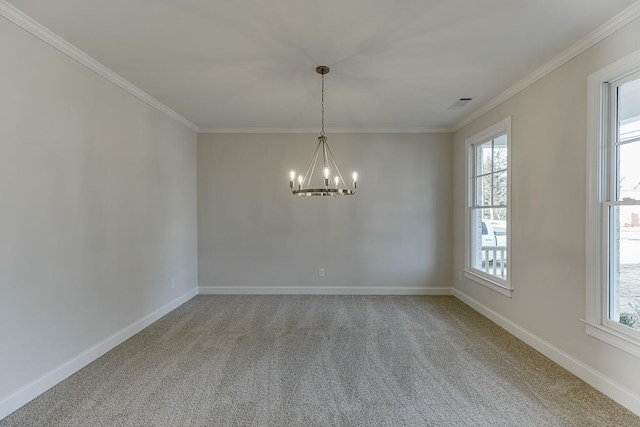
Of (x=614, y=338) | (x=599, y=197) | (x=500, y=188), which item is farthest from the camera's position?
(x=500, y=188)

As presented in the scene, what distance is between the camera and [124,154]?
343 centimetres

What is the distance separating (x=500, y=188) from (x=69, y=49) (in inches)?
180

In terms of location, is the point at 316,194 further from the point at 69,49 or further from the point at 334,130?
the point at 69,49

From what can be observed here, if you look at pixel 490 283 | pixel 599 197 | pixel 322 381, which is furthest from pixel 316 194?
pixel 490 283

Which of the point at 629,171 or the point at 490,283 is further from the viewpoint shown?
the point at 490,283

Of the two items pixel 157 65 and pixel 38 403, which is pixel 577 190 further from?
pixel 38 403

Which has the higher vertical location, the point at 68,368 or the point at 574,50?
the point at 574,50

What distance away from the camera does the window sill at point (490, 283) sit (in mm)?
3678

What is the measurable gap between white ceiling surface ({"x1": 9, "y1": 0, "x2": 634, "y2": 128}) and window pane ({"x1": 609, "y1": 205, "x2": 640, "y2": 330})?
1.41 meters

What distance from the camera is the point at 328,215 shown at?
527 cm

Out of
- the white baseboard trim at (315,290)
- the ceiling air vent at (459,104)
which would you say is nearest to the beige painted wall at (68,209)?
the white baseboard trim at (315,290)

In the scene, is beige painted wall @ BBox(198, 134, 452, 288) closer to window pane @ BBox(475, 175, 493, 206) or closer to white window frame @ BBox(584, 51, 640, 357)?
window pane @ BBox(475, 175, 493, 206)

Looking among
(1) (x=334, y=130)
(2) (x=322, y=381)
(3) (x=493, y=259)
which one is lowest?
(2) (x=322, y=381)

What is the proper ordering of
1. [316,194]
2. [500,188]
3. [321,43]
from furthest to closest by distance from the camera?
[500,188] → [316,194] → [321,43]
